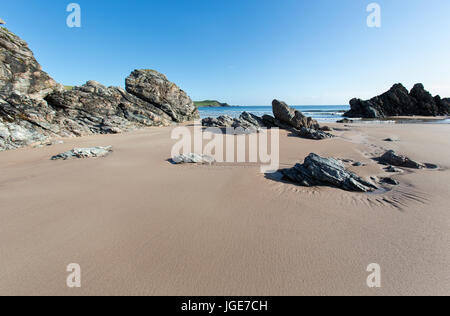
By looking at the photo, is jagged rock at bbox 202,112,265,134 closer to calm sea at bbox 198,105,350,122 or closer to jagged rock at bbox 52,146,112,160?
jagged rock at bbox 52,146,112,160

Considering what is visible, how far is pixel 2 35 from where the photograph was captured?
12.7m

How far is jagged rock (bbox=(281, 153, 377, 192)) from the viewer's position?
5.04 metres

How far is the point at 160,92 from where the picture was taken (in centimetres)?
2328

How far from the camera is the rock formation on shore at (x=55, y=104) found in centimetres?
1076

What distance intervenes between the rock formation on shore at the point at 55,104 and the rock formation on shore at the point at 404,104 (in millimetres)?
50299

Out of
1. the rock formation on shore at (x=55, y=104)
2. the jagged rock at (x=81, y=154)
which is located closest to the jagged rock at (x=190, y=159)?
the jagged rock at (x=81, y=154)

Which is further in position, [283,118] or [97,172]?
[283,118]

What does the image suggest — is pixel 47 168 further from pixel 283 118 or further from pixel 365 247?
pixel 283 118

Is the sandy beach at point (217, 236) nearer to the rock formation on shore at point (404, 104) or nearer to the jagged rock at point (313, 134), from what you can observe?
the jagged rock at point (313, 134)

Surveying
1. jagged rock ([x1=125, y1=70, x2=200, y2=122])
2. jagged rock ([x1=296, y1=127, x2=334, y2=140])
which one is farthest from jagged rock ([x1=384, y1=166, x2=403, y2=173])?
jagged rock ([x1=125, y1=70, x2=200, y2=122])

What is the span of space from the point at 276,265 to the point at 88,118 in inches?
719

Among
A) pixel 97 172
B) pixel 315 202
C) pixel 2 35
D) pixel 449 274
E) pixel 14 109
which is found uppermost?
pixel 2 35

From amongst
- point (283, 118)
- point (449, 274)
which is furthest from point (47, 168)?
→ point (283, 118)

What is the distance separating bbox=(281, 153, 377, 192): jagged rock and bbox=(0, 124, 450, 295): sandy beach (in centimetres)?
30
